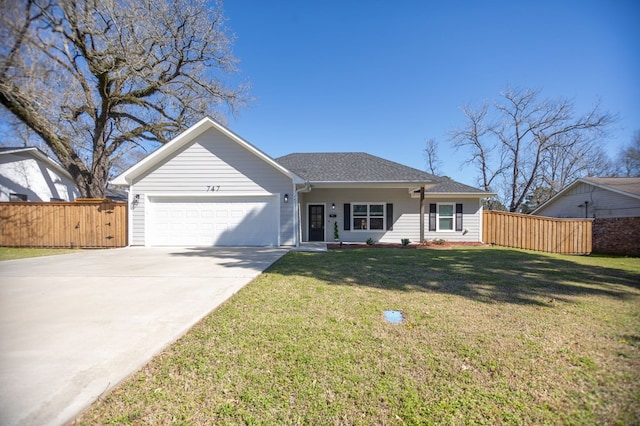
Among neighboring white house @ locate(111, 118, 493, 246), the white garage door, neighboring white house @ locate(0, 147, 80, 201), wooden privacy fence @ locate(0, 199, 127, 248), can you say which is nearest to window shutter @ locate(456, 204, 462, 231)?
neighboring white house @ locate(111, 118, 493, 246)

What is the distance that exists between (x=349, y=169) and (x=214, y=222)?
6.62m

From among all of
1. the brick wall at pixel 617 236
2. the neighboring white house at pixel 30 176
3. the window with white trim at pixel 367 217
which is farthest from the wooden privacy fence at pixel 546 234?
the neighboring white house at pixel 30 176

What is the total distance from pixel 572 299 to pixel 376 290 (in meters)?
3.09

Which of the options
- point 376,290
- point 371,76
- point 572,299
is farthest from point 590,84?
point 376,290

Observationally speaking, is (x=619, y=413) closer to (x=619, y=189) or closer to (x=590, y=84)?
(x=590, y=84)

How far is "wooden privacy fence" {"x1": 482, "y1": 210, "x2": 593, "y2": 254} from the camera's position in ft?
38.2

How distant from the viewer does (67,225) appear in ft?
36.6

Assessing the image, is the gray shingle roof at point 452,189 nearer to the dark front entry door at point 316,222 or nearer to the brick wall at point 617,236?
the brick wall at point 617,236

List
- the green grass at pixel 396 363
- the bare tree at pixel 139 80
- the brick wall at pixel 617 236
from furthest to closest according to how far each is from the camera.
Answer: the bare tree at pixel 139 80 < the brick wall at pixel 617 236 < the green grass at pixel 396 363

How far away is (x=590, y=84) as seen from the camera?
11.1 m

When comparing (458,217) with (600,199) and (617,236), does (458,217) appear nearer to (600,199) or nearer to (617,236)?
(617,236)

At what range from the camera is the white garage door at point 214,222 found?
11062 millimetres

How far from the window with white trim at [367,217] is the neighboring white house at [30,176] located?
18.2 m

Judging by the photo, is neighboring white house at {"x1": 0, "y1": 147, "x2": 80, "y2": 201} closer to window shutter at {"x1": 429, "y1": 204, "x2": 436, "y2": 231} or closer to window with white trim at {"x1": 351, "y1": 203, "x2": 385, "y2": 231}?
window with white trim at {"x1": 351, "y1": 203, "x2": 385, "y2": 231}
